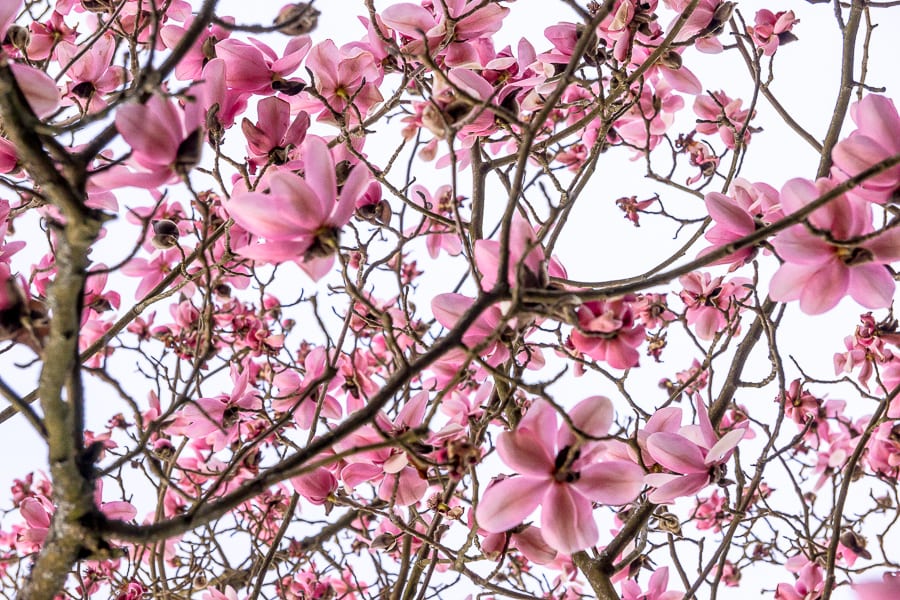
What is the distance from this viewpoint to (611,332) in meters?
0.74

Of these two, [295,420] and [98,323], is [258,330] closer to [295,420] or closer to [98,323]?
[98,323]

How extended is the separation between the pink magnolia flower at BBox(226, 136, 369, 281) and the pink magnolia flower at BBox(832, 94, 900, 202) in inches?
21.7

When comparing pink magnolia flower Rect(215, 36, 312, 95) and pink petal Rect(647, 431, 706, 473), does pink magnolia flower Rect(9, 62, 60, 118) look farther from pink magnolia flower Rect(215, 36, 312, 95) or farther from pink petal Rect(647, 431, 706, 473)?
pink petal Rect(647, 431, 706, 473)

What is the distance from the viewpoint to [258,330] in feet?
6.17

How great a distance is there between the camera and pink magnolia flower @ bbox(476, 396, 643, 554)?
783 millimetres

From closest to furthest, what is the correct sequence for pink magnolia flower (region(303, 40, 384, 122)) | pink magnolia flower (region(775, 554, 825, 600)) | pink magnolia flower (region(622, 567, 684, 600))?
pink magnolia flower (region(303, 40, 384, 122)) < pink magnolia flower (region(622, 567, 684, 600)) < pink magnolia flower (region(775, 554, 825, 600))

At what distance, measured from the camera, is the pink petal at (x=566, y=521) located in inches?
30.9

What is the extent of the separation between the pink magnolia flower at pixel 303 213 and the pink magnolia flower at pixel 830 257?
1.63 ft

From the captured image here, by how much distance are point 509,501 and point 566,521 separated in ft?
0.23

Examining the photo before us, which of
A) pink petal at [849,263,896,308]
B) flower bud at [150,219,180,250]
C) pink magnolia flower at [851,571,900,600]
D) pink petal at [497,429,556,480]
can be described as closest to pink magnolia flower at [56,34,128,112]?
flower bud at [150,219,180,250]

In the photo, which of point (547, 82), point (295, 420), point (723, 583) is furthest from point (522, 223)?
point (723, 583)

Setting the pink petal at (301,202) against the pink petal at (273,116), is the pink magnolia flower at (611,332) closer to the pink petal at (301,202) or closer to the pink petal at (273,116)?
the pink petal at (301,202)

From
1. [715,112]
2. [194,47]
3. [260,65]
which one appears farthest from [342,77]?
[715,112]

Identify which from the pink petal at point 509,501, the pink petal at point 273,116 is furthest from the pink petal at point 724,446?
the pink petal at point 273,116
